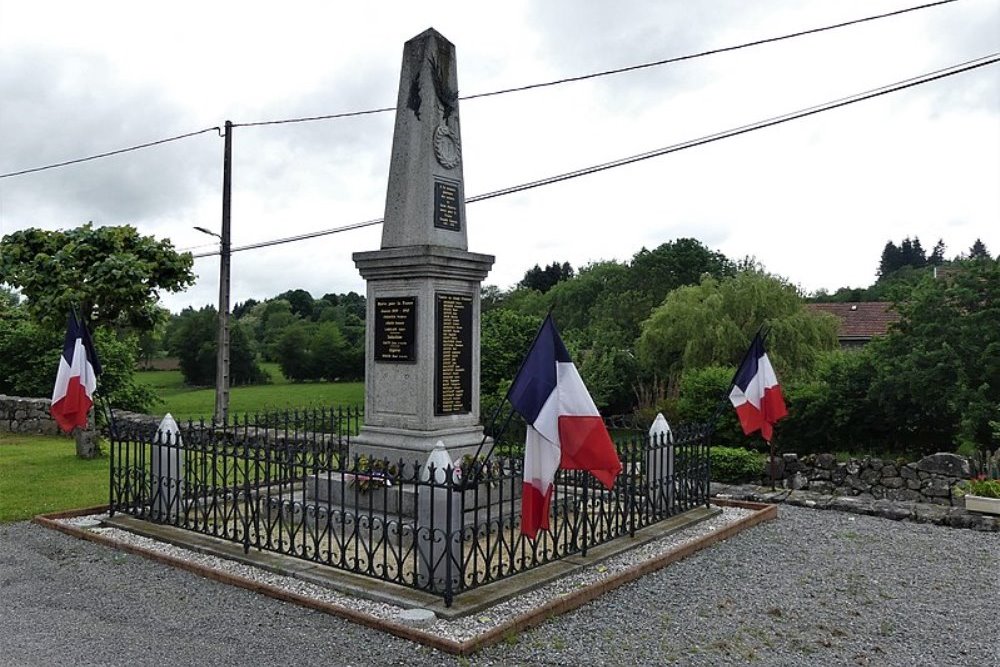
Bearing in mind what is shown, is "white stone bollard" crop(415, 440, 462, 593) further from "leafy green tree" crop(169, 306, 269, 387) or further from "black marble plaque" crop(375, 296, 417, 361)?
"leafy green tree" crop(169, 306, 269, 387)

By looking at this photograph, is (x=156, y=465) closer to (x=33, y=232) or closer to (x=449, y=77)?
(x=449, y=77)

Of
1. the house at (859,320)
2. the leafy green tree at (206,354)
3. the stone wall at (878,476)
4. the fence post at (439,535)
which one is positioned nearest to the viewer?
the fence post at (439,535)

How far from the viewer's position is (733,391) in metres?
9.17

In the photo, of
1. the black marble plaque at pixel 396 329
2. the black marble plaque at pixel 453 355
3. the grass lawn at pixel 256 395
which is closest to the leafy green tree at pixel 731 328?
the grass lawn at pixel 256 395

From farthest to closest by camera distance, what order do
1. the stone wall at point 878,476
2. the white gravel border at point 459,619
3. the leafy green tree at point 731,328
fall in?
the leafy green tree at point 731,328, the stone wall at point 878,476, the white gravel border at point 459,619

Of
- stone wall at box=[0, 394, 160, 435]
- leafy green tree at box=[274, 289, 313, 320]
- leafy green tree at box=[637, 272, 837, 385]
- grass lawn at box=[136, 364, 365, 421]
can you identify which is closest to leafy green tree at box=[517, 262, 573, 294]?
leafy green tree at box=[274, 289, 313, 320]

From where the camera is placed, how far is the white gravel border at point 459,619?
5.44 meters

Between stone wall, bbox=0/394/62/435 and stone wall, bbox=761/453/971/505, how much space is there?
17110 mm

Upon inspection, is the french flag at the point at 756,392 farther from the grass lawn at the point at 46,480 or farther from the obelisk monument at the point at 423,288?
the grass lawn at the point at 46,480

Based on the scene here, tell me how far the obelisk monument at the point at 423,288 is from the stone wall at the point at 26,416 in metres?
14.3

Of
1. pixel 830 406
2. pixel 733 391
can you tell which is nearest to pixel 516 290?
pixel 830 406

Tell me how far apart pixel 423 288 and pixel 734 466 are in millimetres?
7433

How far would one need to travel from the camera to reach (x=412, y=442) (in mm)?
8000

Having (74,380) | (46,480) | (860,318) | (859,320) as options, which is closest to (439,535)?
(74,380)
